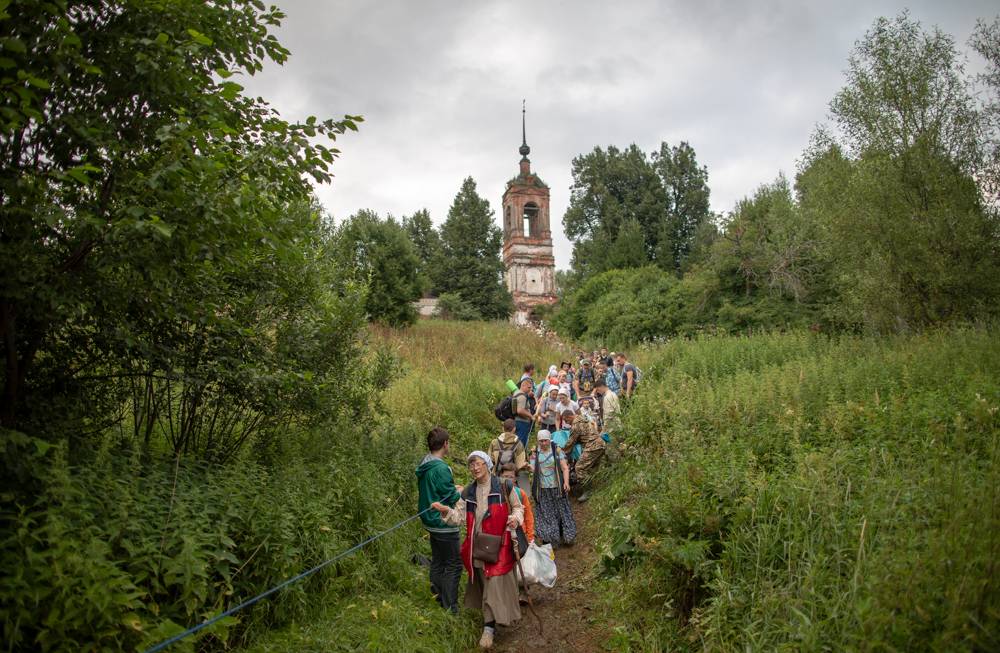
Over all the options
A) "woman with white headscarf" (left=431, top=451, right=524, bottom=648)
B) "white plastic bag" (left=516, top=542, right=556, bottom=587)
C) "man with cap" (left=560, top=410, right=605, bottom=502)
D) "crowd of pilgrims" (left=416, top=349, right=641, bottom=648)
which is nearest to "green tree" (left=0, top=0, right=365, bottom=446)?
"crowd of pilgrims" (left=416, top=349, right=641, bottom=648)

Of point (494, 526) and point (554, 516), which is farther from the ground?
point (494, 526)

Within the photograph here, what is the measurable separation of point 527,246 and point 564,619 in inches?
1469

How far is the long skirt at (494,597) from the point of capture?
16.8 ft

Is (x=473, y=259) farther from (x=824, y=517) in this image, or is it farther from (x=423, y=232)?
(x=824, y=517)

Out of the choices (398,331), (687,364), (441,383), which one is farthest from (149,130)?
(398,331)

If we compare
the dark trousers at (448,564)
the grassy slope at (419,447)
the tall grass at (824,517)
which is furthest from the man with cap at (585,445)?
the dark trousers at (448,564)

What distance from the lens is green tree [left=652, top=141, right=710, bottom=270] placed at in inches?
1890

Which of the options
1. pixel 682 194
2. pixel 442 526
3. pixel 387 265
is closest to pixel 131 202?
pixel 442 526

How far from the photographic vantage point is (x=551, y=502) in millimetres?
7625

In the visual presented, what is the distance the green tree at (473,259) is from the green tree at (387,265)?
13368 millimetres

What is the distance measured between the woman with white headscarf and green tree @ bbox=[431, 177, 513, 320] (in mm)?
32967

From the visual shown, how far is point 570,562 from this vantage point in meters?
6.98

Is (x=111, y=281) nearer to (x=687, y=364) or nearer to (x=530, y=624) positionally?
(x=530, y=624)

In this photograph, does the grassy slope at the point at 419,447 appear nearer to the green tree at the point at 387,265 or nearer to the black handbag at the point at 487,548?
the black handbag at the point at 487,548
